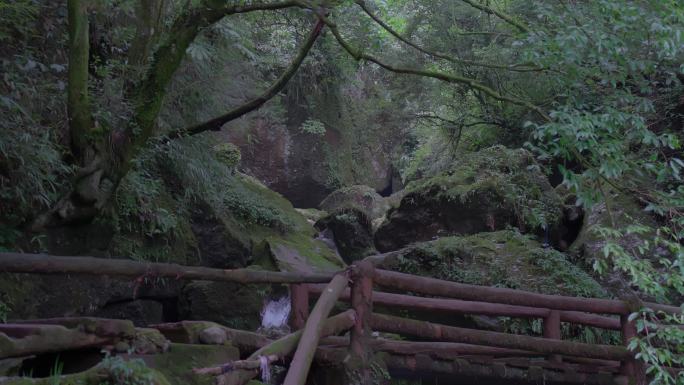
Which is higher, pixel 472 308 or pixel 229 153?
pixel 229 153

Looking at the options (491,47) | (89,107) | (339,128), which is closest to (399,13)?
(491,47)

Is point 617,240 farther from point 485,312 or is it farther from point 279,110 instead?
point 279,110

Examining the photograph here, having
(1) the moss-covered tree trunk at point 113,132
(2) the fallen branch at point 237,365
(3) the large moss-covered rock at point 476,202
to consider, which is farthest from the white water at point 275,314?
(2) the fallen branch at point 237,365

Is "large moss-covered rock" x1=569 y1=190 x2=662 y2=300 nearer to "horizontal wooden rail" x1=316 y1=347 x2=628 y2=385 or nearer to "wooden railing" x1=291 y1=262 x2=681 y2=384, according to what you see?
"wooden railing" x1=291 y1=262 x2=681 y2=384

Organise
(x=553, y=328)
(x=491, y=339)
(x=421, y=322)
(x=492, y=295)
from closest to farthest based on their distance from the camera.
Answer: (x=421, y=322) < (x=492, y=295) < (x=491, y=339) < (x=553, y=328)

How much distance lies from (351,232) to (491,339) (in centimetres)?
845

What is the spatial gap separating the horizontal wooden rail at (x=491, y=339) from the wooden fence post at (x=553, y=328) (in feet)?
0.80

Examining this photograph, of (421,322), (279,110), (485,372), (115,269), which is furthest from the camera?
(279,110)

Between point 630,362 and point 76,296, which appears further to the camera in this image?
point 76,296

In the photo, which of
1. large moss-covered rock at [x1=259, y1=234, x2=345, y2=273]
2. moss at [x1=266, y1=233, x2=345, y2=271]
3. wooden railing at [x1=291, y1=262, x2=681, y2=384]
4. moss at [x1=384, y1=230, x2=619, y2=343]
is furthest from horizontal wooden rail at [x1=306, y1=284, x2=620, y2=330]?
moss at [x1=266, y1=233, x2=345, y2=271]

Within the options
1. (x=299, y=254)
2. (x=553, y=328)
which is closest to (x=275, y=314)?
(x=299, y=254)

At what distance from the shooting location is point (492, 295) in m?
4.93

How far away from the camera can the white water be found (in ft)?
29.4

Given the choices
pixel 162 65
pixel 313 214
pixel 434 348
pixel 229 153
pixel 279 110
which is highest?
pixel 279 110
